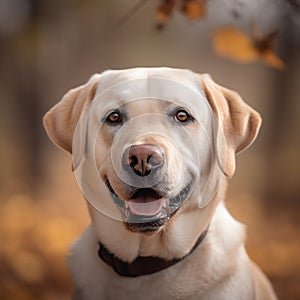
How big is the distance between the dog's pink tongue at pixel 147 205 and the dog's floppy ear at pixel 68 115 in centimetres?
38

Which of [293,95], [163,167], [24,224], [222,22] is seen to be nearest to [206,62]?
[222,22]

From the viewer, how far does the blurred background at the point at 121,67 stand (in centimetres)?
287

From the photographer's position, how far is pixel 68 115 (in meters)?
2.37

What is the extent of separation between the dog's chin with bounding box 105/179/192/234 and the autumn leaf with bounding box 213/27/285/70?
0.93 metres

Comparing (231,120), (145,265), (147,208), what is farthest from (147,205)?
(231,120)

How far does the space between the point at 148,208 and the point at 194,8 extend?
3.41 feet

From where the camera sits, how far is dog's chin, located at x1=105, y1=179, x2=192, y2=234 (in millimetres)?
2168

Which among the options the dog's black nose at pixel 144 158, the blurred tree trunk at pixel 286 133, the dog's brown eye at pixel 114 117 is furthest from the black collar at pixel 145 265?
the blurred tree trunk at pixel 286 133

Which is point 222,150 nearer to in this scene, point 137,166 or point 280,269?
point 137,166

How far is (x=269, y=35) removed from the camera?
289cm

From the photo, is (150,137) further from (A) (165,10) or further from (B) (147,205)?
(A) (165,10)

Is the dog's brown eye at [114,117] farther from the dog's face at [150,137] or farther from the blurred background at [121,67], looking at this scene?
the blurred background at [121,67]

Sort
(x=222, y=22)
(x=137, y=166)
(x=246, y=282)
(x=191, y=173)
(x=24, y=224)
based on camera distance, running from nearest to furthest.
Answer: (x=137, y=166), (x=191, y=173), (x=246, y=282), (x=222, y=22), (x=24, y=224)

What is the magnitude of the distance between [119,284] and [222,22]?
1.29 m
